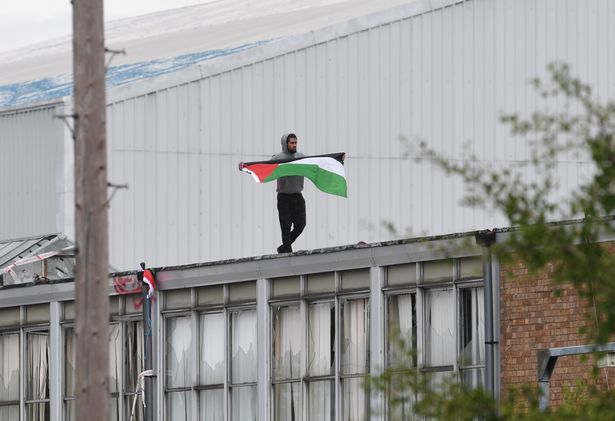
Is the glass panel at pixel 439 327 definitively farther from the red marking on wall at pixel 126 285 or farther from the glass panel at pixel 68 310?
the glass panel at pixel 68 310

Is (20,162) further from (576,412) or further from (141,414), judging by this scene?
(576,412)

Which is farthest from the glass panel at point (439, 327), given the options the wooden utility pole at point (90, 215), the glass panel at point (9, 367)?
the wooden utility pole at point (90, 215)

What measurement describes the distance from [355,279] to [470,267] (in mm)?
2278

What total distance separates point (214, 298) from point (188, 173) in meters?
9.98

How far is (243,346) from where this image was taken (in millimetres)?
27562

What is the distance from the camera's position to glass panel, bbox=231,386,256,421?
2742 centimetres

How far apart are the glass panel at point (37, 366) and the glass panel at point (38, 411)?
0.03 meters

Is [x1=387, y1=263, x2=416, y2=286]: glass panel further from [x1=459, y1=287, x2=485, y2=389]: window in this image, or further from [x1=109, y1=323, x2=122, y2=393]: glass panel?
[x1=109, y1=323, x2=122, y2=393]: glass panel

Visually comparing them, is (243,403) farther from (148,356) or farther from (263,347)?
(148,356)

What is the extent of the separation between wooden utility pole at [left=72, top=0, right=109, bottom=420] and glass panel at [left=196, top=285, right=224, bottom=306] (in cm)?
1351

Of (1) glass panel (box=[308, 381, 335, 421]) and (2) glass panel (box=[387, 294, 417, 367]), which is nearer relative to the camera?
(2) glass panel (box=[387, 294, 417, 367])

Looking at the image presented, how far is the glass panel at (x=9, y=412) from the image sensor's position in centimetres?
3089

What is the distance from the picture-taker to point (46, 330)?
30.3m

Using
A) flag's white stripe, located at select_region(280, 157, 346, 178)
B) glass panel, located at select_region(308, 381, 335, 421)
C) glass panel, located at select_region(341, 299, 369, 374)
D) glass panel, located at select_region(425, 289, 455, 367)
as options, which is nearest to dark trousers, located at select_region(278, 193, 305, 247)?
flag's white stripe, located at select_region(280, 157, 346, 178)
